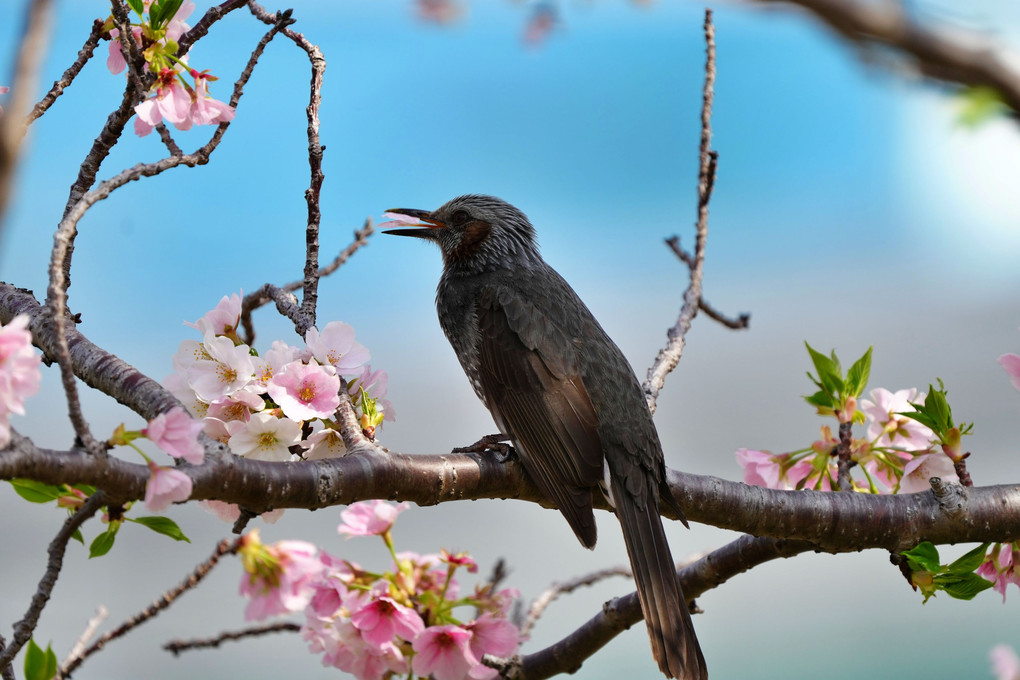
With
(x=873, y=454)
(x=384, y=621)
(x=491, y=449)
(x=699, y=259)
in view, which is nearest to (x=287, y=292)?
(x=491, y=449)

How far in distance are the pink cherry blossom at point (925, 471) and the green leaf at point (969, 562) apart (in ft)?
1.16

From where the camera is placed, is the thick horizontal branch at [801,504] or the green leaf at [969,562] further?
the green leaf at [969,562]

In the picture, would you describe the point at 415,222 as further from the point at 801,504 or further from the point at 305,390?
the point at 801,504

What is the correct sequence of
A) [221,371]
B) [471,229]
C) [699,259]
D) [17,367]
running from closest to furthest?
1. [17,367]
2. [221,371]
3. [699,259]
4. [471,229]

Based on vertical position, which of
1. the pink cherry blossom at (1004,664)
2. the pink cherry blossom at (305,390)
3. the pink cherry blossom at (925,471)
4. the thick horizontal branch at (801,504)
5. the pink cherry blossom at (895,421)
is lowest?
the pink cherry blossom at (1004,664)

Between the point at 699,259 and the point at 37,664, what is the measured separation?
3.00 metres

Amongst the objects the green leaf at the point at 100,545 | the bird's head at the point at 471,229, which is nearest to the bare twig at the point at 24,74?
the green leaf at the point at 100,545

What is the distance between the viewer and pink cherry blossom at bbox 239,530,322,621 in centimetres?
210

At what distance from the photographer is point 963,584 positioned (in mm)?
2744

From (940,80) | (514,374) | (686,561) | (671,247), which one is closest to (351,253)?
(514,374)

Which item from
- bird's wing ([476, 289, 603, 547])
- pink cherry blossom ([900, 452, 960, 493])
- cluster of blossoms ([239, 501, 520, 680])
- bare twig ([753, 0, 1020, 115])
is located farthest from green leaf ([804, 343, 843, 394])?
bare twig ([753, 0, 1020, 115])

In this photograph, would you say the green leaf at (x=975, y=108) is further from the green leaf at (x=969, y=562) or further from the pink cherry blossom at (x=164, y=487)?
the green leaf at (x=969, y=562)

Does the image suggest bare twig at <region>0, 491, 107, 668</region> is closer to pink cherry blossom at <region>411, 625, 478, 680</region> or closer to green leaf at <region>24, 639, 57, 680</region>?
green leaf at <region>24, 639, 57, 680</region>

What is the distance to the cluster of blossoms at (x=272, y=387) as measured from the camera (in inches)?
96.1
